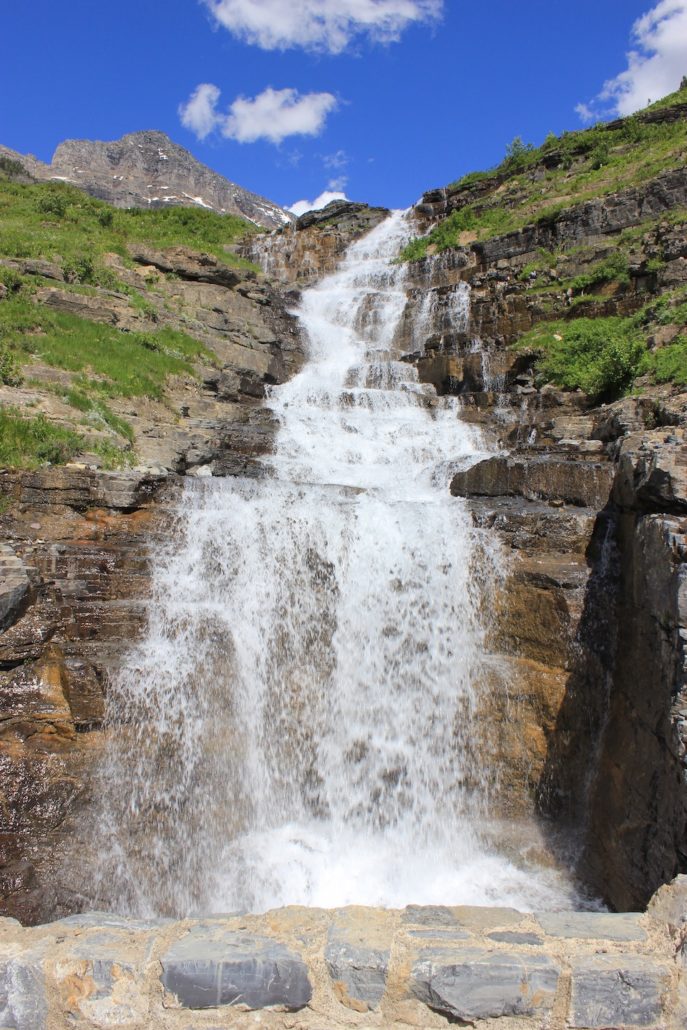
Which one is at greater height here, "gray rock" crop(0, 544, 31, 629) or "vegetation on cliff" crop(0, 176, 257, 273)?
"vegetation on cliff" crop(0, 176, 257, 273)

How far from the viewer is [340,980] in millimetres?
2912

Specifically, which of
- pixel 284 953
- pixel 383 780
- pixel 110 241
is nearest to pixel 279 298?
pixel 110 241

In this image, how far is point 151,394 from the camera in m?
15.9

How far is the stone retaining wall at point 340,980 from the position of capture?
2.82 m

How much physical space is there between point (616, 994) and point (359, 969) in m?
1.19

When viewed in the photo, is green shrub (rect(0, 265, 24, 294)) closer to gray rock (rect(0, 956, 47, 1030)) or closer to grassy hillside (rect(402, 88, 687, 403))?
grassy hillside (rect(402, 88, 687, 403))

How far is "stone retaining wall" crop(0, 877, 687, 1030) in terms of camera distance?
2818mm

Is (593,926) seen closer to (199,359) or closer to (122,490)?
(122,490)

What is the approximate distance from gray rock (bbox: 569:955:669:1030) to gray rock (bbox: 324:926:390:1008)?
888 millimetres

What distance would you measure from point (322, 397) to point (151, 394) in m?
5.02

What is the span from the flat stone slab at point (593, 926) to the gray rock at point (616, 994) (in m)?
0.21

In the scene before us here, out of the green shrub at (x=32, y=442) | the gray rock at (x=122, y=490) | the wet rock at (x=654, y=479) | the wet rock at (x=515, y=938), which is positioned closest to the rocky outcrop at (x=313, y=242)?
the green shrub at (x=32, y=442)

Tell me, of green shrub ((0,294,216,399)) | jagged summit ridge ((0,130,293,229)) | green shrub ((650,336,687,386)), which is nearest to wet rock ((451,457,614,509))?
green shrub ((650,336,687,386))

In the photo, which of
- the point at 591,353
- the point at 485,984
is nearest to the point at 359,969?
the point at 485,984
